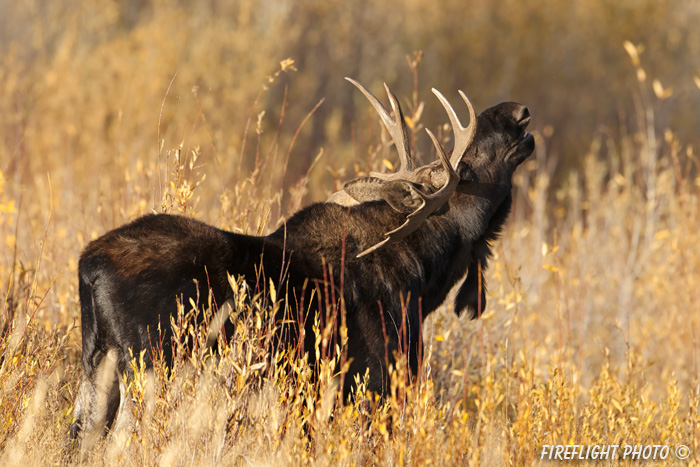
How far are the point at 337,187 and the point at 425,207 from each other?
51.9 inches

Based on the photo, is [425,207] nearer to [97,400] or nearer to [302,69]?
[97,400]

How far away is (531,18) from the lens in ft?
57.4

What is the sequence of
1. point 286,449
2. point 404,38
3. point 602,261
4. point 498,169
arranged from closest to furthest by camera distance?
point 286,449, point 498,169, point 602,261, point 404,38

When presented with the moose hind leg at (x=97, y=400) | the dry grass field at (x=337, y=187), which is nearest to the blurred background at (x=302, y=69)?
the dry grass field at (x=337, y=187)

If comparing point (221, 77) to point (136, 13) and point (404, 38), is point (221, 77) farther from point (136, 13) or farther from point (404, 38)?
point (404, 38)

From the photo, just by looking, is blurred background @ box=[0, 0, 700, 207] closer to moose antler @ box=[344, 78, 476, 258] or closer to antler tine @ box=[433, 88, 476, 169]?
moose antler @ box=[344, 78, 476, 258]

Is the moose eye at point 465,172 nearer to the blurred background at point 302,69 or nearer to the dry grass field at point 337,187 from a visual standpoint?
the dry grass field at point 337,187

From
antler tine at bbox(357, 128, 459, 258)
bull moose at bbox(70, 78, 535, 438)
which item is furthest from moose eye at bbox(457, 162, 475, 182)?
antler tine at bbox(357, 128, 459, 258)

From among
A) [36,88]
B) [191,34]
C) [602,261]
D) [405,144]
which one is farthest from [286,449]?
[191,34]

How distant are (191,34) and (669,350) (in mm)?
9339

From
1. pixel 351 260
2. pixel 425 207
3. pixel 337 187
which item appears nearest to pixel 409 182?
pixel 425 207

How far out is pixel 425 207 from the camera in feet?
13.1

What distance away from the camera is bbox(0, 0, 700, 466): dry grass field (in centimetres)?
327

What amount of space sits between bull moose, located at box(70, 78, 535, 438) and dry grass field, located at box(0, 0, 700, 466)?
17cm
